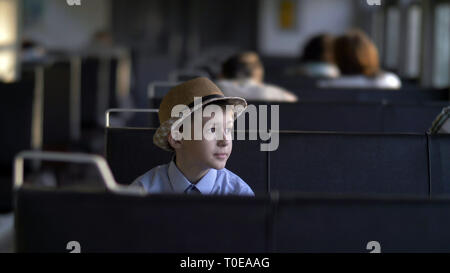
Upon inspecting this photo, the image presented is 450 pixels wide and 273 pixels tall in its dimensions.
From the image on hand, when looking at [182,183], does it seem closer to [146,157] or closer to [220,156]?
[220,156]

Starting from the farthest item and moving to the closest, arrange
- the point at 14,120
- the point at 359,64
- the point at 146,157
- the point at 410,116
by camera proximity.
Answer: the point at 359,64 < the point at 14,120 < the point at 410,116 < the point at 146,157

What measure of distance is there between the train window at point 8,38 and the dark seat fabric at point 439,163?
372 cm

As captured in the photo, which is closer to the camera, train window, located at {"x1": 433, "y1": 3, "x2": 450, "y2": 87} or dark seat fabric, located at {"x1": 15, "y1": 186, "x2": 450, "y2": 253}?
dark seat fabric, located at {"x1": 15, "y1": 186, "x2": 450, "y2": 253}

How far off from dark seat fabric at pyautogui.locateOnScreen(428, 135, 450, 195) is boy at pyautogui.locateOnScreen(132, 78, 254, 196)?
0.66 metres

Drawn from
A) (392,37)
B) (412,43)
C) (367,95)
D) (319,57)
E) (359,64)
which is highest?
(392,37)

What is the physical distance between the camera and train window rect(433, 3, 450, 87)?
5141 mm

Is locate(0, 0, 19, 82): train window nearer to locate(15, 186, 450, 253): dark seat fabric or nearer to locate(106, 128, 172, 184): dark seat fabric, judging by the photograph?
locate(106, 128, 172, 184): dark seat fabric

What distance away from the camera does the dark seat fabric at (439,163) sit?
2.04 metres

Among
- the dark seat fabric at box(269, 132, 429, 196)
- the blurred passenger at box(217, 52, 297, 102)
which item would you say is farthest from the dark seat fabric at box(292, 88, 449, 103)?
the dark seat fabric at box(269, 132, 429, 196)

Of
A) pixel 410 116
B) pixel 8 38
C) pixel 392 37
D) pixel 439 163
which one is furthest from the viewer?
pixel 392 37

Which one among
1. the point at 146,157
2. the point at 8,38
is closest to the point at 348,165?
the point at 146,157

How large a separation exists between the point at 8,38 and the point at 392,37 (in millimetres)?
5155

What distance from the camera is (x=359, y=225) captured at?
1062mm

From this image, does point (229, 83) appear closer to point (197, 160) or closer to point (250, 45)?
point (197, 160)
